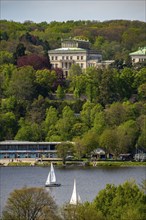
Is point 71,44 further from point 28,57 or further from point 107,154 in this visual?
point 107,154

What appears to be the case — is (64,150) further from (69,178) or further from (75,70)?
(75,70)

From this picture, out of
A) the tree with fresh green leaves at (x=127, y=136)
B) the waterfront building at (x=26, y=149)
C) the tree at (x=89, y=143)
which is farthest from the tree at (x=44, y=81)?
the tree at (x=89, y=143)

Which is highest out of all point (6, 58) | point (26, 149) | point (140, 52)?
point (140, 52)

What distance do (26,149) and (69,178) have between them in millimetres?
21227

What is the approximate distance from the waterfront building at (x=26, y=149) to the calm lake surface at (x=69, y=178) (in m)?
7.36

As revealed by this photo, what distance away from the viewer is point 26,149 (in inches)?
4045

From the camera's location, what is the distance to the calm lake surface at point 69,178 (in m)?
71.6

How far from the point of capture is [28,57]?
410ft

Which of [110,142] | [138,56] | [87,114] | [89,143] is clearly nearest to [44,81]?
[87,114]

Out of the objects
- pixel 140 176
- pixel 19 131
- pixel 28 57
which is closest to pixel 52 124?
pixel 19 131

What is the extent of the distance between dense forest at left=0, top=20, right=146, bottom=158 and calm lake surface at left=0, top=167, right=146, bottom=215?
794 cm

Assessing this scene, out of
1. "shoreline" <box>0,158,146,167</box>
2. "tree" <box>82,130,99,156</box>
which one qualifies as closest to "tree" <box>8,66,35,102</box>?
"shoreline" <box>0,158,146,167</box>

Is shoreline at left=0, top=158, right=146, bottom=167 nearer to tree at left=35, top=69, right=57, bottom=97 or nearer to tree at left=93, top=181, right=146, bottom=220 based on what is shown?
tree at left=35, top=69, right=57, bottom=97

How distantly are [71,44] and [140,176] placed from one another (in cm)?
5643
